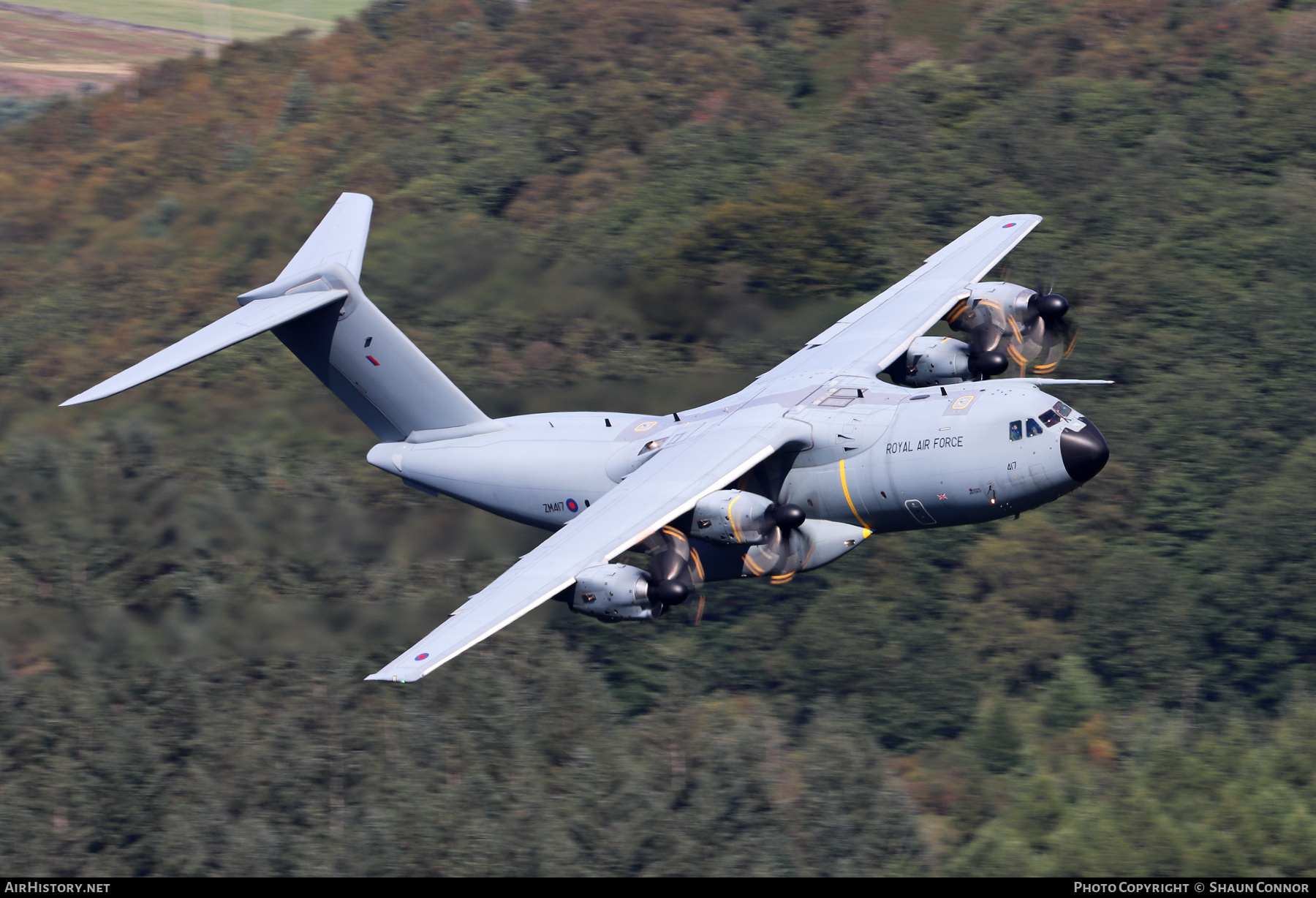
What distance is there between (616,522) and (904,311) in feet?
30.8

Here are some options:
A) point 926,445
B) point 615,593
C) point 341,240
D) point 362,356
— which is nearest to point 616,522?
point 615,593

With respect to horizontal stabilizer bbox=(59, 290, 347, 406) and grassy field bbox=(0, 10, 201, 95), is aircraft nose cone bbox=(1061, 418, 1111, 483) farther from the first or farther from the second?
grassy field bbox=(0, 10, 201, 95)

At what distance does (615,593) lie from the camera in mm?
22953

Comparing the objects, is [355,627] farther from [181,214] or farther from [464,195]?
[464,195]

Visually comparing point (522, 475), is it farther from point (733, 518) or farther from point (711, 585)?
point (711, 585)

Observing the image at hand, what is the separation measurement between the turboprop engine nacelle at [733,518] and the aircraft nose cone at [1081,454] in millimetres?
4907

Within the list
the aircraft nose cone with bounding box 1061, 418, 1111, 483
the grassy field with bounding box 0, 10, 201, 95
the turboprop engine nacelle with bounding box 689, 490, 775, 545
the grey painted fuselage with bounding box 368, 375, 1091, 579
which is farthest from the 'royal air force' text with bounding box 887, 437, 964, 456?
the grassy field with bounding box 0, 10, 201, 95

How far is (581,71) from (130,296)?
28.3 m

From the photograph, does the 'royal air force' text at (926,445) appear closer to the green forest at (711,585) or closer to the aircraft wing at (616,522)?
the aircraft wing at (616,522)

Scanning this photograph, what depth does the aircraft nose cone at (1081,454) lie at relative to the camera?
24250 mm

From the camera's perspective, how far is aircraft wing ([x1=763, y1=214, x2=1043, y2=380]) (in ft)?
94.8

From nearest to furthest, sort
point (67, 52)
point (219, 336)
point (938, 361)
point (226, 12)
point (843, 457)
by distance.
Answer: point (843, 457), point (219, 336), point (938, 361), point (67, 52), point (226, 12)

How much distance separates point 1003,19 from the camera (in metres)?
78.2

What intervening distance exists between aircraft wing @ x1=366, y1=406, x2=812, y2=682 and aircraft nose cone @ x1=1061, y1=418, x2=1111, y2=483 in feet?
14.4
